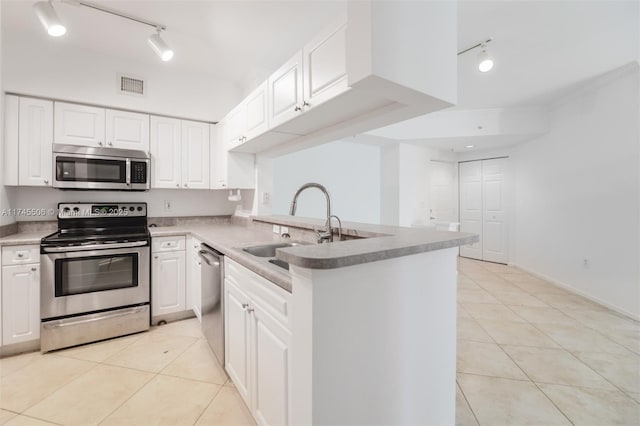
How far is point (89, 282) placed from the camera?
7.56ft

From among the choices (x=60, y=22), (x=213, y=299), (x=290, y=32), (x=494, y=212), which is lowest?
(x=213, y=299)

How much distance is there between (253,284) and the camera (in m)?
1.37

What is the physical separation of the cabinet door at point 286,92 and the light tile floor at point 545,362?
2077mm

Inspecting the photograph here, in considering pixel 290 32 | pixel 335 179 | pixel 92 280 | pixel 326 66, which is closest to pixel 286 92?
pixel 326 66

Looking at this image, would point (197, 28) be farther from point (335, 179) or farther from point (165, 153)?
point (335, 179)

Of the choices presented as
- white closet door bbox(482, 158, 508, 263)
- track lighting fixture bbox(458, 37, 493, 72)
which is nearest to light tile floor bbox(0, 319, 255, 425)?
track lighting fixture bbox(458, 37, 493, 72)

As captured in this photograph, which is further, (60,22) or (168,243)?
(168,243)

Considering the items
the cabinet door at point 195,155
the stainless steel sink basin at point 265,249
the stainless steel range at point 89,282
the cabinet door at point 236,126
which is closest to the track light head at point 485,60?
the cabinet door at point 236,126

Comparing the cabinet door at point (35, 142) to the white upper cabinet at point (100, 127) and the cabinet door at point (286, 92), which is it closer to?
the white upper cabinet at point (100, 127)

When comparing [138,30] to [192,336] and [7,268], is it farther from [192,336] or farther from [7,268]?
[192,336]

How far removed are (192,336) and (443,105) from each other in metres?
2.63

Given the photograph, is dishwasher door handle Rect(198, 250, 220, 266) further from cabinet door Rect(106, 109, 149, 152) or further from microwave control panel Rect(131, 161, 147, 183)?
cabinet door Rect(106, 109, 149, 152)

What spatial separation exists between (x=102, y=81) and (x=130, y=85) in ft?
0.75

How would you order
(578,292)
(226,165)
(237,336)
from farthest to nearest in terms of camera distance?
(578,292) < (226,165) < (237,336)
